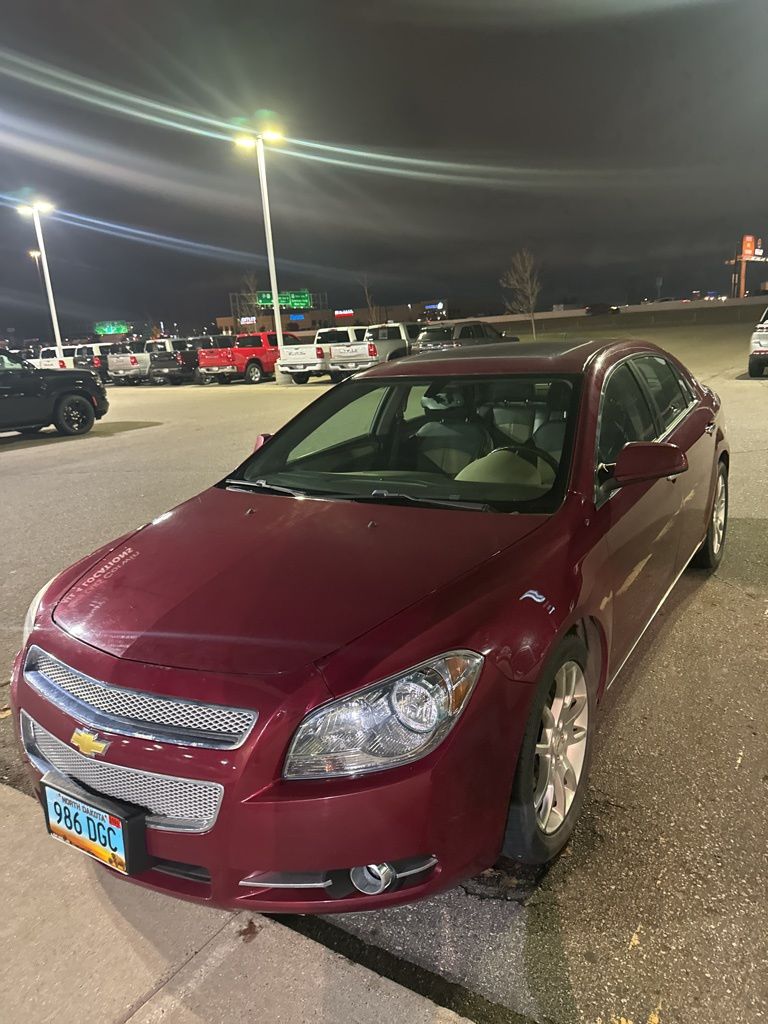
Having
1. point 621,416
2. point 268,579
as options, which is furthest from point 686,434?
point 268,579

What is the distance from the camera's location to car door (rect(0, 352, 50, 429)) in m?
12.6

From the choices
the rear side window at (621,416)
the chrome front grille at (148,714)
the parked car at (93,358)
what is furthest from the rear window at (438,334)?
the chrome front grille at (148,714)

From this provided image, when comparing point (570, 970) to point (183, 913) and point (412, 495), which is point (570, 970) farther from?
point (412, 495)

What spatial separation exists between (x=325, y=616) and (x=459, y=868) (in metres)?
0.75

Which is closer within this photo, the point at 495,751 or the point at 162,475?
the point at 495,751

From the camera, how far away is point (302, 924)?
2.10 meters

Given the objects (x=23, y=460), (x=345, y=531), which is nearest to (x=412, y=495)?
(x=345, y=531)

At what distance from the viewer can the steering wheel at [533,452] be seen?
2812 mm

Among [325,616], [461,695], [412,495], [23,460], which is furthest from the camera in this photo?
[23,460]

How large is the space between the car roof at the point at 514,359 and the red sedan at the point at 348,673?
0.29 metres

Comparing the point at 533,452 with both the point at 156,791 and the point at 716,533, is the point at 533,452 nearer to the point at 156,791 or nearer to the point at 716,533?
the point at 156,791

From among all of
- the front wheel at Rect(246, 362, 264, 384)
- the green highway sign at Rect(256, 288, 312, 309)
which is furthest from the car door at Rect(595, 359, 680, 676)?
the green highway sign at Rect(256, 288, 312, 309)

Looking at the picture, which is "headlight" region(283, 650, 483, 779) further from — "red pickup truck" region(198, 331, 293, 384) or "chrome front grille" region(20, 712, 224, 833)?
"red pickup truck" region(198, 331, 293, 384)

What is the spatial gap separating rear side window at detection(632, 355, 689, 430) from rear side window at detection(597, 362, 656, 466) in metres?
0.19
